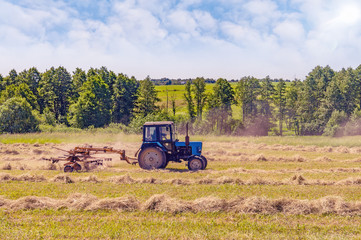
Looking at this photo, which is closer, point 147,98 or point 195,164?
point 195,164

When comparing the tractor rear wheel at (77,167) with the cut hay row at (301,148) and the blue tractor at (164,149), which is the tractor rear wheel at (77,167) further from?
the cut hay row at (301,148)

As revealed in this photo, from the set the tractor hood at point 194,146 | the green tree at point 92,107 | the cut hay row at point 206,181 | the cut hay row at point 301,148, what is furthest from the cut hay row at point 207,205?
the green tree at point 92,107

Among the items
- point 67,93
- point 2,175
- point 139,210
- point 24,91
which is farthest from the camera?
point 67,93

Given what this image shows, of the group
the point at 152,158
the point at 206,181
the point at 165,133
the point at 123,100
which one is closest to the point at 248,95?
the point at 123,100

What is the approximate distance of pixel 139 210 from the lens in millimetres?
7840

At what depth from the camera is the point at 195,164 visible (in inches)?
573

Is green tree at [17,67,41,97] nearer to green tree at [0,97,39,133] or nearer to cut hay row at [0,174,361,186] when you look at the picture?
green tree at [0,97,39,133]

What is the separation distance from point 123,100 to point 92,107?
30.9 feet

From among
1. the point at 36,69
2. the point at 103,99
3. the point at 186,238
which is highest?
the point at 36,69

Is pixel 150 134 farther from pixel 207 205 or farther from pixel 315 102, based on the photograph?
pixel 315 102

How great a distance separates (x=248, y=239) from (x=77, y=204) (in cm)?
443

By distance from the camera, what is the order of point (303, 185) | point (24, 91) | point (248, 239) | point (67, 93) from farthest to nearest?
point (67, 93), point (24, 91), point (303, 185), point (248, 239)

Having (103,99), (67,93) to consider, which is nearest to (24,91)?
(67,93)

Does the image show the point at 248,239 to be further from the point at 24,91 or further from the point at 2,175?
the point at 24,91
